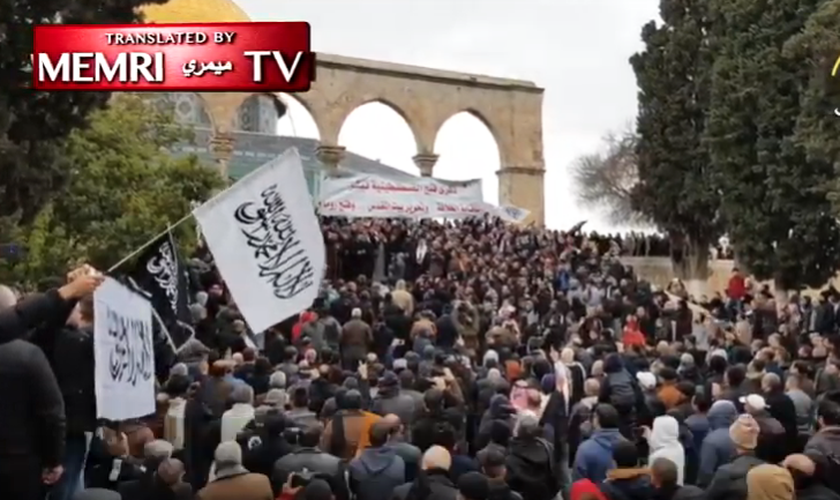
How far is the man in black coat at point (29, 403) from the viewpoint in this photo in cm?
663

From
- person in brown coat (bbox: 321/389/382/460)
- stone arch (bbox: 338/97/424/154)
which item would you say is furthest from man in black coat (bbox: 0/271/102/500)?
stone arch (bbox: 338/97/424/154)

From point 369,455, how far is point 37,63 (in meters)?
8.72

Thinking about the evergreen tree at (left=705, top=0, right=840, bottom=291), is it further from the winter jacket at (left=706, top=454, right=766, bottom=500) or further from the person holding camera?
the person holding camera

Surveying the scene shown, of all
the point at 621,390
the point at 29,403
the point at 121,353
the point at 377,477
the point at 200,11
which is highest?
the point at 200,11

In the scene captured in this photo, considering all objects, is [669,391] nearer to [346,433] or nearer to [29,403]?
[346,433]

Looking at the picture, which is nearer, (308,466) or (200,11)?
(308,466)

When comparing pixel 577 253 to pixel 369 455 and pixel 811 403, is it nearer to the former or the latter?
pixel 811 403

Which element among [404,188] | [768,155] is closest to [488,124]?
[404,188]

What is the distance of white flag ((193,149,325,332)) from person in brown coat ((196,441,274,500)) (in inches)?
136

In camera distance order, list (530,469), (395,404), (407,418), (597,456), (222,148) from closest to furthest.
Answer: (530,469), (597,456), (407,418), (395,404), (222,148)

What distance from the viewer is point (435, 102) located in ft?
172

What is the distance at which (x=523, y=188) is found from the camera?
2194 inches

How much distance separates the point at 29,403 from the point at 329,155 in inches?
1593

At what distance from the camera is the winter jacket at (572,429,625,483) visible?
861cm
